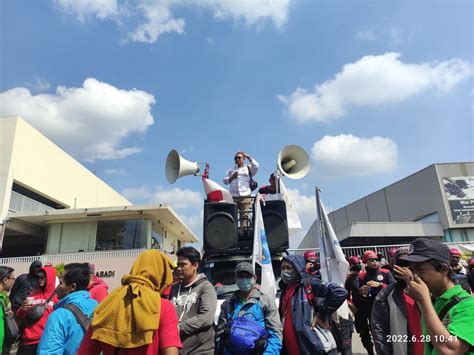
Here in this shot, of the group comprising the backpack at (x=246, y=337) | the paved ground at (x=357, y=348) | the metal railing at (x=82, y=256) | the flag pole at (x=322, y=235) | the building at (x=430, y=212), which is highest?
the building at (x=430, y=212)

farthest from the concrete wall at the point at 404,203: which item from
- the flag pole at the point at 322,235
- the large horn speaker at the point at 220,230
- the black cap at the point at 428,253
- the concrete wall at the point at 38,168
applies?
the black cap at the point at 428,253

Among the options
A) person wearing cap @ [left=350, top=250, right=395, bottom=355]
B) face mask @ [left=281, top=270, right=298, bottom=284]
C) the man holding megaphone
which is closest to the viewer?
face mask @ [left=281, top=270, right=298, bottom=284]

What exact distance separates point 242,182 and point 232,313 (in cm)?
427

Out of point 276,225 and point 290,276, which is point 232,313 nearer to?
point 290,276

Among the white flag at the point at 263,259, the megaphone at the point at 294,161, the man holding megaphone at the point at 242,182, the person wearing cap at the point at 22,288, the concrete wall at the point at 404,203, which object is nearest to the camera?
the person wearing cap at the point at 22,288

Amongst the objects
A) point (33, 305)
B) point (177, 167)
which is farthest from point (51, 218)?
point (33, 305)

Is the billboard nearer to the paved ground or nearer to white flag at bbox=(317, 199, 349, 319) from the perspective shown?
the paved ground

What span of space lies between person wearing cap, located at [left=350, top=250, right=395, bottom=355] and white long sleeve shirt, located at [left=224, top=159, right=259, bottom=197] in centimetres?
277

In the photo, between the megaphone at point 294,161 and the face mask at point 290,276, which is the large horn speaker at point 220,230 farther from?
the face mask at point 290,276

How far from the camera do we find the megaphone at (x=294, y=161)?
7402 mm

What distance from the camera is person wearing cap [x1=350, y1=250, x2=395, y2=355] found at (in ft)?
14.4

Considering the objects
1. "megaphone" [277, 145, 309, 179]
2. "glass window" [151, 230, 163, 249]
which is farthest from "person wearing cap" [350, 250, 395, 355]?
"glass window" [151, 230, 163, 249]

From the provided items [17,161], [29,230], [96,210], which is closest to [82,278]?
[96,210]

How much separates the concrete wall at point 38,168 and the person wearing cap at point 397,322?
21.3 metres
